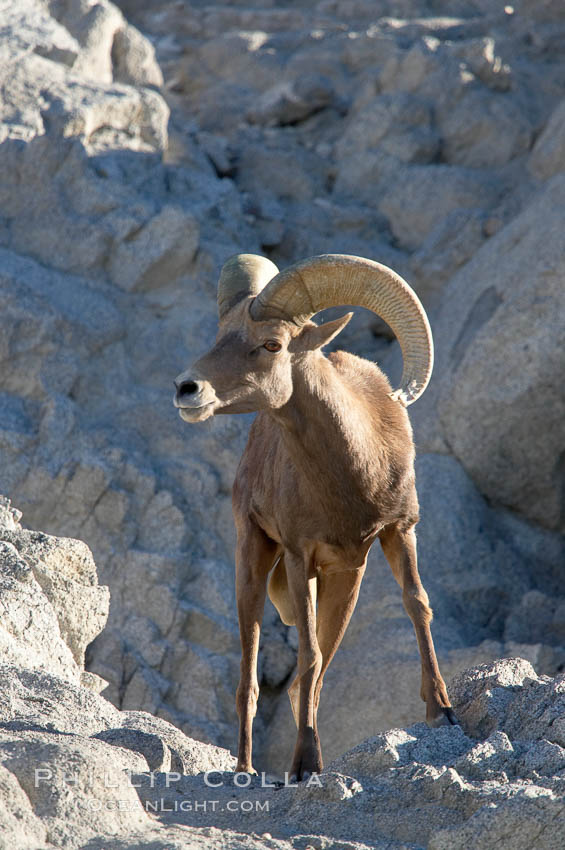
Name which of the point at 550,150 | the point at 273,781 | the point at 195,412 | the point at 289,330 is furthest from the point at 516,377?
the point at 273,781

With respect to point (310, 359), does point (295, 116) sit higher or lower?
lower

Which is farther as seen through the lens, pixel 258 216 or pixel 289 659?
pixel 258 216

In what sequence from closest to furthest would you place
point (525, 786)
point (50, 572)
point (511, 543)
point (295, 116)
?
point (525, 786) < point (50, 572) < point (511, 543) < point (295, 116)

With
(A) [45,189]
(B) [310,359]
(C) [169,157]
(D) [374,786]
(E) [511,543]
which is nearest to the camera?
(D) [374,786]

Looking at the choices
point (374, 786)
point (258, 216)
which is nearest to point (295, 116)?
point (258, 216)

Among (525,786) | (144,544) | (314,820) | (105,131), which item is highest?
(525,786)

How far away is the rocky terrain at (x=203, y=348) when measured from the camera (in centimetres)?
1038

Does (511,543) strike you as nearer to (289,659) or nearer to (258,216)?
(289,659)

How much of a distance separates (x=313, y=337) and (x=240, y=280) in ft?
2.07

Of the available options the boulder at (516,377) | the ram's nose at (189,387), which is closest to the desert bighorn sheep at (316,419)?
the ram's nose at (189,387)

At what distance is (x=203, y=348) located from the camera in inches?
535

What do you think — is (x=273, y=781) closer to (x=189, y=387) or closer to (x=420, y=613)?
(x=420, y=613)

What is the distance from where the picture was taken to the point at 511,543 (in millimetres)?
12898

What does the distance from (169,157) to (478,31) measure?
778 centimetres
